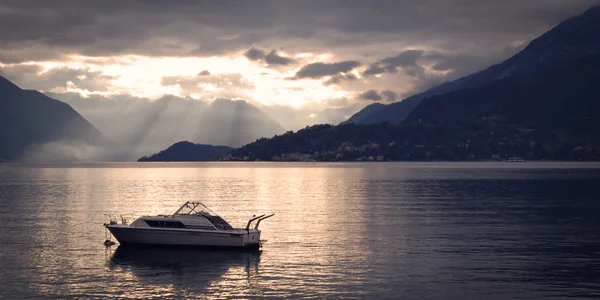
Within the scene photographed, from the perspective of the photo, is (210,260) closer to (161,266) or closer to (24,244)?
(161,266)

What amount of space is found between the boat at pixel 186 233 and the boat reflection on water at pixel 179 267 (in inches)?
29.7

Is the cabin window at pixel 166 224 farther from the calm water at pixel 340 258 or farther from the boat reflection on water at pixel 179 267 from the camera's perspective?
the calm water at pixel 340 258

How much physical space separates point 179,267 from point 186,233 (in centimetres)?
937

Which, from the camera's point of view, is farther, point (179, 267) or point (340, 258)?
point (340, 258)

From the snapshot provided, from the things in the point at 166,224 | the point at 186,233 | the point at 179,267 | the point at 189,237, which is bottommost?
the point at 179,267

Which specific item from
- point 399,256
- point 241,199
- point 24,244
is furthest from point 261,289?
point 241,199

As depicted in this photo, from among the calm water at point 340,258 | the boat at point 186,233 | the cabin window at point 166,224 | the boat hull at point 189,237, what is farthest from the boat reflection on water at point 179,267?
the cabin window at point 166,224

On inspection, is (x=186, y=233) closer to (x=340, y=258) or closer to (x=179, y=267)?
(x=179, y=267)

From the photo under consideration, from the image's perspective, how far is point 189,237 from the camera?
69750mm

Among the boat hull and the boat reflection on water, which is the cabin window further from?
the boat reflection on water

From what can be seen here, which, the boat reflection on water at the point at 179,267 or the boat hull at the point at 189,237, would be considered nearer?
the boat reflection on water at the point at 179,267

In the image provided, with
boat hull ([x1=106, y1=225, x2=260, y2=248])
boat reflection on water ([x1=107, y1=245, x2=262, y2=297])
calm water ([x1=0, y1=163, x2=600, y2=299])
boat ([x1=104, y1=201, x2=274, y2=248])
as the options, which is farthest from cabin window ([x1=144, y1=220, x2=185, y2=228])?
calm water ([x1=0, y1=163, x2=600, y2=299])

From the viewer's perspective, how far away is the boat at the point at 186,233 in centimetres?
6906

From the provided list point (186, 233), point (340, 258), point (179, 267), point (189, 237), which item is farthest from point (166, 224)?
point (340, 258)
